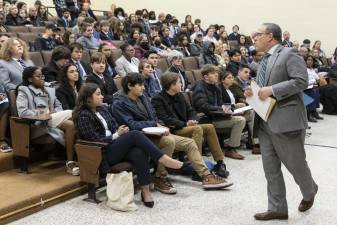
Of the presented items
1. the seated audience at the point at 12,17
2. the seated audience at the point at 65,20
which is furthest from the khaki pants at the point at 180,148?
the seated audience at the point at 65,20

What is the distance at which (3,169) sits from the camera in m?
3.35

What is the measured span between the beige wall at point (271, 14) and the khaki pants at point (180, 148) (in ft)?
25.5

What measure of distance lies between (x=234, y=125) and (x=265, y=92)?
71.1 inches

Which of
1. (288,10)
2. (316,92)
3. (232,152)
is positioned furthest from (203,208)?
(288,10)

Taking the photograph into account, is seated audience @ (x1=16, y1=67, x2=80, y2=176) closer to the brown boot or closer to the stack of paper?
the stack of paper

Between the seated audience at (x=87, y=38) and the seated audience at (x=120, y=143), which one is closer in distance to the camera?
the seated audience at (x=120, y=143)

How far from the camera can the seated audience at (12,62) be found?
3.70 metres

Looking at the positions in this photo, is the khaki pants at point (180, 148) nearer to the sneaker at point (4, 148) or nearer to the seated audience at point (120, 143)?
the seated audience at point (120, 143)

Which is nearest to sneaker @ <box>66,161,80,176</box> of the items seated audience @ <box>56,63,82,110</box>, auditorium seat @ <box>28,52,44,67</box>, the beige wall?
seated audience @ <box>56,63,82,110</box>

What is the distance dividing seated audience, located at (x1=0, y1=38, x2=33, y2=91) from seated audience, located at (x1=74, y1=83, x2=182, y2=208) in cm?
84

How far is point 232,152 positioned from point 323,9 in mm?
7060

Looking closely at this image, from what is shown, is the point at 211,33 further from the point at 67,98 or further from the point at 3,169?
the point at 3,169

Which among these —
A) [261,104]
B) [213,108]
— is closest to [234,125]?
[213,108]

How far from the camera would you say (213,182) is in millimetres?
3369
